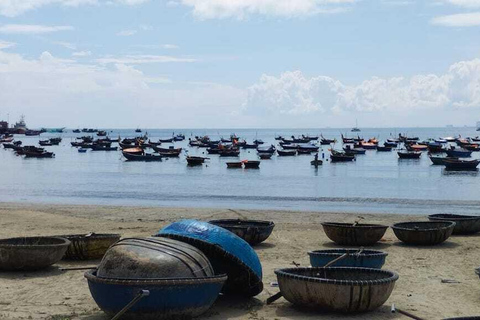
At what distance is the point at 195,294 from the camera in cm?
851

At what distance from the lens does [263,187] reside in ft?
150

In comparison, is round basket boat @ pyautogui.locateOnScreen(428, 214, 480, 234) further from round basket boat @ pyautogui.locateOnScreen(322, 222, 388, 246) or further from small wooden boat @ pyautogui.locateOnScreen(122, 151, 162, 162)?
small wooden boat @ pyautogui.locateOnScreen(122, 151, 162, 162)

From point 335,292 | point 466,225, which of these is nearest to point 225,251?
point 335,292

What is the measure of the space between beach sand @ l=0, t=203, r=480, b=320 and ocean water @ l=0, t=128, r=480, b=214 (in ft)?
44.4

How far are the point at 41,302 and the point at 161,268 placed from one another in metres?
2.36

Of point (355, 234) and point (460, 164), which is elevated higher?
point (355, 234)

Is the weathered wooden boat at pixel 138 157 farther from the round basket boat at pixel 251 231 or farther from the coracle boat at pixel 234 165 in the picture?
the round basket boat at pixel 251 231

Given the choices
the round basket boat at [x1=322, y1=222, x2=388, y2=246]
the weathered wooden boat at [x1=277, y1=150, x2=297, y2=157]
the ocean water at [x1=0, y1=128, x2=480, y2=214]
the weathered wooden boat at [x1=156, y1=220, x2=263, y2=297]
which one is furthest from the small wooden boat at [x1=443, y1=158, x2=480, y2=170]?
the weathered wooden boat at [x1=156, y1=220, x2=263, y2=297]

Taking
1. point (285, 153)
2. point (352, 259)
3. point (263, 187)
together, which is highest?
point (352, 259)

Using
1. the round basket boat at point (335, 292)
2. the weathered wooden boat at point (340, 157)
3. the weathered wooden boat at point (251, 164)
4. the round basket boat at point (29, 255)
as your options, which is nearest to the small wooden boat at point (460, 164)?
the weathered wooden boat at point (340, 157)

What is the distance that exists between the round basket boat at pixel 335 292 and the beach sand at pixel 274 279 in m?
0.14

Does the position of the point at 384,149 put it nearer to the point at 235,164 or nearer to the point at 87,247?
the point at 235,164

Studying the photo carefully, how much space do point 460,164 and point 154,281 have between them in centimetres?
5805

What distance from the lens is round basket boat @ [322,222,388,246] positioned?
1516 centimetres
